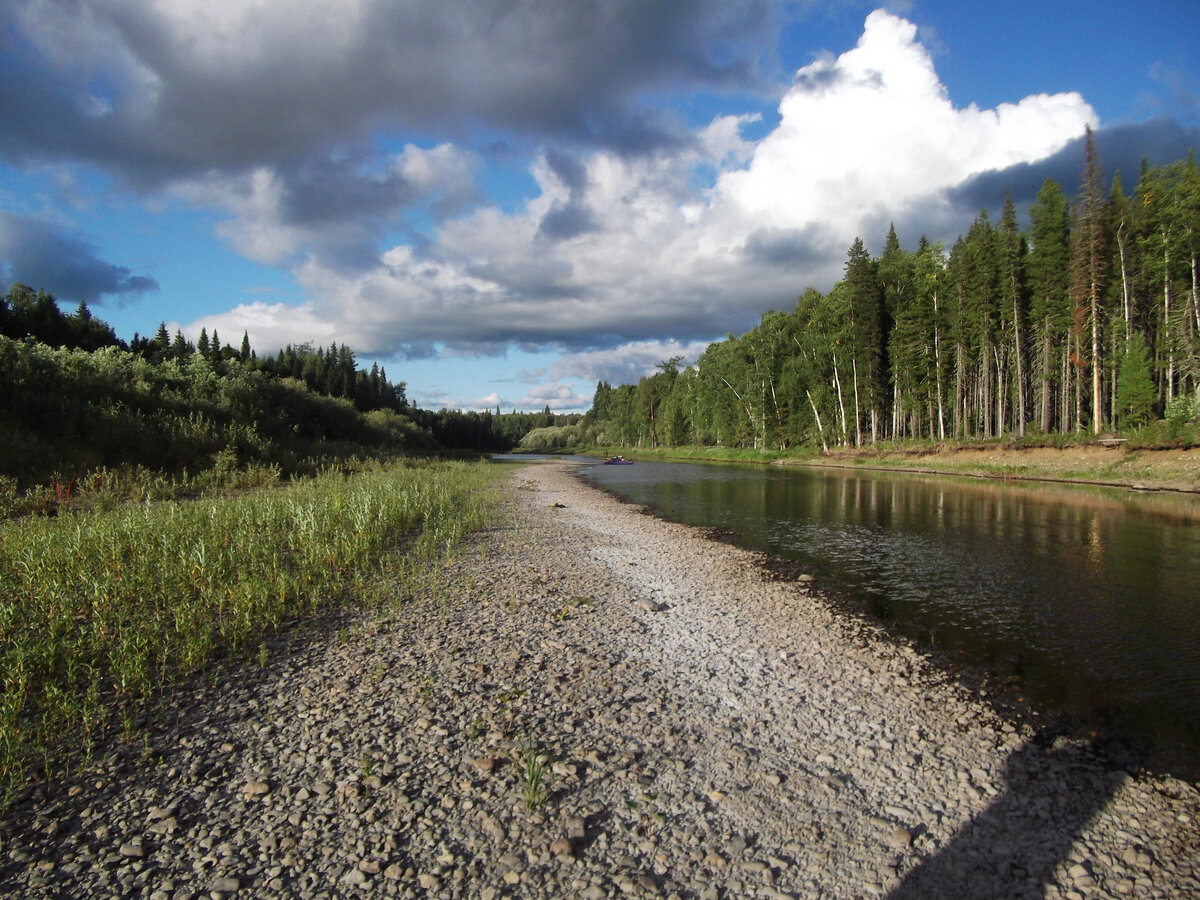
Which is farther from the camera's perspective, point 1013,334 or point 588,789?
point 1013,334

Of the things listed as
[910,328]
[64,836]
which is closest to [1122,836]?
[64,836]

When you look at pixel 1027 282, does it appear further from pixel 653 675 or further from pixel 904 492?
pixel 653 675

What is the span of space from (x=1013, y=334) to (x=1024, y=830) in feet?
184

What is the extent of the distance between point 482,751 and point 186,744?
311cm

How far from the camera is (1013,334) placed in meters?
48.6

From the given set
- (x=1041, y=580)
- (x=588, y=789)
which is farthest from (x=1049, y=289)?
(x=588, y=789)

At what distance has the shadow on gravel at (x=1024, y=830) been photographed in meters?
4.35

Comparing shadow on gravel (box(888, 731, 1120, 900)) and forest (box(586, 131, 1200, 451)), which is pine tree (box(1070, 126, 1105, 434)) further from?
shadow on gravel (box(888, 731, 1120, 900))

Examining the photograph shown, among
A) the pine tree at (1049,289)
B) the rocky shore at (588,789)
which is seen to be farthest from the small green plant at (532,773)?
the pine tree at (1049,289)

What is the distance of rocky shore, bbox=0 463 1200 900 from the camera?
432 centimetres

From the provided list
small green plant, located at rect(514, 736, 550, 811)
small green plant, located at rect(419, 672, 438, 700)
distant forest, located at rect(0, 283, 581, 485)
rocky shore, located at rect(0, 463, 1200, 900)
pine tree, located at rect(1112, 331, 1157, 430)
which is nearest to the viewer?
rocky shore, located at rect(0, 463, 1200, 900)

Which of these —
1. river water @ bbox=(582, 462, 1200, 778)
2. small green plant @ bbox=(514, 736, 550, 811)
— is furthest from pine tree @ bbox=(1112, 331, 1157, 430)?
small green plant @ bbox=(514, 736, 550, 811)

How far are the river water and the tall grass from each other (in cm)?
1107

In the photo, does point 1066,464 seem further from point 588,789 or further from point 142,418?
point 142,418
